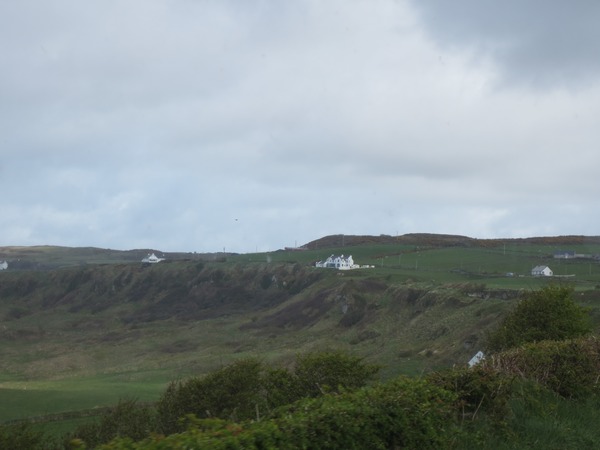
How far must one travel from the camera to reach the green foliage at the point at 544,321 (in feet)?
71.3

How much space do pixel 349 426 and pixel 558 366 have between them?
19.8 feet

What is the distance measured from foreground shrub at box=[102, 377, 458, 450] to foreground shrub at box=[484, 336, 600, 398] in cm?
264

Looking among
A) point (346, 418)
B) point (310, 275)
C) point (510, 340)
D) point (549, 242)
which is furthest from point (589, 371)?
point (549, 242)

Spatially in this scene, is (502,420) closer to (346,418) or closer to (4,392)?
(346,418)

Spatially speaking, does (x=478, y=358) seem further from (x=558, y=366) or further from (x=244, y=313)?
(x=244, y=313)

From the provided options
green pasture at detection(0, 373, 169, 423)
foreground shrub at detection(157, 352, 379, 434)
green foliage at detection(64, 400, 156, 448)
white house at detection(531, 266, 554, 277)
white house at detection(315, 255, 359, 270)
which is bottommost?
green pasture at detection(0, 373, 169, 423)

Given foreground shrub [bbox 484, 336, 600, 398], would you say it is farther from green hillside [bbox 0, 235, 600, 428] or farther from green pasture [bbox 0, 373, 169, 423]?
green pasture [bbox 0, 373, 169, 423]

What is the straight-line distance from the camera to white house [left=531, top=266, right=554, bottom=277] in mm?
76812

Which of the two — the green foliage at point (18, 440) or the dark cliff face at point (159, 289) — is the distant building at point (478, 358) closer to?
the green foliage at point (18, 440)

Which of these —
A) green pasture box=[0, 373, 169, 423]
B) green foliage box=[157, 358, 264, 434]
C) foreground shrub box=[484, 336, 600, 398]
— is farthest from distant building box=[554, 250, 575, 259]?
foreground shrub box=[484, 336, 600, 398]

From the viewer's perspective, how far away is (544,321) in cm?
2228

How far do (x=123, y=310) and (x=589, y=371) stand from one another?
116 m

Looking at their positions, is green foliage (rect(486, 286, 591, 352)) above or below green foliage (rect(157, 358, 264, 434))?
above

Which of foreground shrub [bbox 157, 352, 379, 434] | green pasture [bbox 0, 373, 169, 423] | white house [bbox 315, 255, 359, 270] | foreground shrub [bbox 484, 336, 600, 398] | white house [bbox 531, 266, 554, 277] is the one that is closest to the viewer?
foreground shrub [bbox 484, 336, 600, 398]
